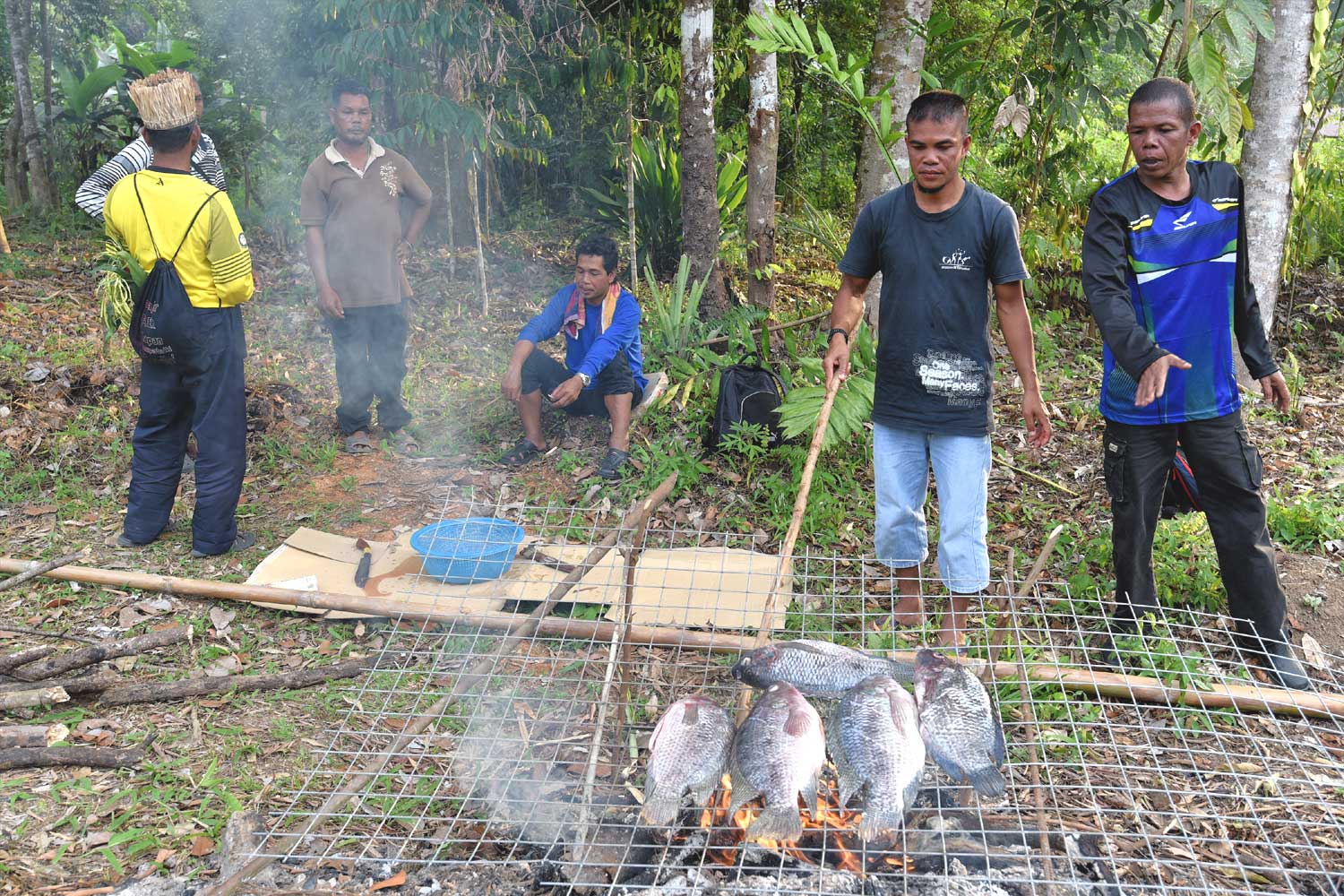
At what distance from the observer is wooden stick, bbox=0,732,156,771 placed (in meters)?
3.48

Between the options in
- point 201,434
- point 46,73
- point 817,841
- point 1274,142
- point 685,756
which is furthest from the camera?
point 46,73

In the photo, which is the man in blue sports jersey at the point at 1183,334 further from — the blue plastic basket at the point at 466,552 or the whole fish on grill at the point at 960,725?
the blue plastic basket at the point at 466,552

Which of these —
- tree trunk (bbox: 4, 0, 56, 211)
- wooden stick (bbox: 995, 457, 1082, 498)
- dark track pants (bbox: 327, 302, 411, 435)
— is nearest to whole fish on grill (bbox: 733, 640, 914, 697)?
wooden stick (bbox: 995, 457, 1082, 498)

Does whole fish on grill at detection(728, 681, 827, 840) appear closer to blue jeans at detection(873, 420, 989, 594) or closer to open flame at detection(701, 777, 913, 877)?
open flame at detection(701, 777, 913, 877)

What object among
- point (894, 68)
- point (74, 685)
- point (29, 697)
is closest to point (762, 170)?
point (894, 68)

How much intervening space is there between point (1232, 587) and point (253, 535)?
15.9ft

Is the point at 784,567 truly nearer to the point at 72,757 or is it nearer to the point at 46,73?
the point at 72,757

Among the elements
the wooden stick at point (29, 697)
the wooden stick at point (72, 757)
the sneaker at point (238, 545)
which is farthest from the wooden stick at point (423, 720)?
the sneaker at point (238, 545)

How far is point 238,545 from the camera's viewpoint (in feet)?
17.7

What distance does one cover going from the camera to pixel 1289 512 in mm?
5297

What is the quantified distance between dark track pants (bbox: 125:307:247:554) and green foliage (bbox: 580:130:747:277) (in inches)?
193

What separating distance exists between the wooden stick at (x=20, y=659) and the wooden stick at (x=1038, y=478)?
5217 mm

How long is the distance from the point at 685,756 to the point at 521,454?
3790mm

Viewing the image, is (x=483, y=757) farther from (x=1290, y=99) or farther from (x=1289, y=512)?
(x=1290, y=99)
